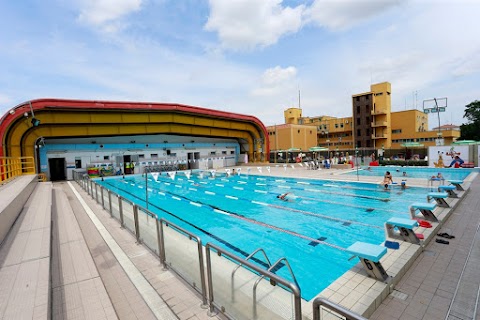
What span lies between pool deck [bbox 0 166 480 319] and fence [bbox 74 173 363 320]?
221 mm

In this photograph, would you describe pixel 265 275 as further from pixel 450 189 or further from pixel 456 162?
pixel 456 162

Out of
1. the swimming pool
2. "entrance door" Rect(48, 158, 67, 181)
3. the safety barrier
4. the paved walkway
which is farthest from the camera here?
"entrance door" Rect(48, 158, 67, 181)

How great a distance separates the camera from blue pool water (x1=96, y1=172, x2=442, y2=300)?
6.04 metres

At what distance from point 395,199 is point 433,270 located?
762cm

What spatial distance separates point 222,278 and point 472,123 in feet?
200

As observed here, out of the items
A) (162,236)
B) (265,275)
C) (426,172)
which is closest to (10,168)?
(162,236)

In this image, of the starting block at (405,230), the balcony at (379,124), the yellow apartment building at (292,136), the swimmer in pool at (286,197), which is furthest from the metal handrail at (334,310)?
the balcony at (379,124)

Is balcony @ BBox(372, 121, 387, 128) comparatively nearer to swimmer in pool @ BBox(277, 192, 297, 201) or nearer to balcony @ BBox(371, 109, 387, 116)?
balcony @ BBox(371, 109, 387, 116)

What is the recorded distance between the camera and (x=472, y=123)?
44.9 metres

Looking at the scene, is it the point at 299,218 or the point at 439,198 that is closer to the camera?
the point at 439,198

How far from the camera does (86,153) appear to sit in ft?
80.0

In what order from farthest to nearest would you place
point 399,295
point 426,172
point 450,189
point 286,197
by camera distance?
point 426,172, point 286,197, point 450,189, point 399,295

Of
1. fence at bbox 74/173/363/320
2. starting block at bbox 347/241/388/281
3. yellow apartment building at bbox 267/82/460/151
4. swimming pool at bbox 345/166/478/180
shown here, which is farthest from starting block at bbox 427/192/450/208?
A: yellow apartment building at bbox 267/82/460/151

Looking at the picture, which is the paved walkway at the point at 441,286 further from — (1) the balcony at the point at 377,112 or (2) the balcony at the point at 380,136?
(1) the balcony at the point at 377,112
